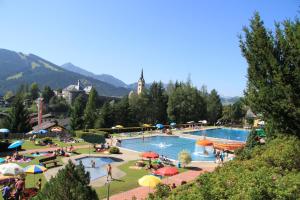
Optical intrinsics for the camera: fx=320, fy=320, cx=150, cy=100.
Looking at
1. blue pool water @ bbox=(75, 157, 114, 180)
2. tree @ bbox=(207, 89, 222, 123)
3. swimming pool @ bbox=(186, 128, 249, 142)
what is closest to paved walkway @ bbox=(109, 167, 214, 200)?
blue pool water @ bbox=(75, 157, 114, 180)

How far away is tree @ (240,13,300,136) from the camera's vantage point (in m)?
15.6

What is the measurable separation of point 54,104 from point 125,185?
107m

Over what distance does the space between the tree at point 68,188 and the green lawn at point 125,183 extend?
8.35 metres

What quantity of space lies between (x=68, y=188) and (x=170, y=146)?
35.4m

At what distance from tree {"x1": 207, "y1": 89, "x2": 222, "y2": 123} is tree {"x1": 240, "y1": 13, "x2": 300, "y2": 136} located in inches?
2592

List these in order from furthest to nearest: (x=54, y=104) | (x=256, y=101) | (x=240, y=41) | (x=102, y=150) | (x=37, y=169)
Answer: (x=54, y=104), (x=102, y=150), (x=37, y=169), (x=240, y=41), (x=256, y=101)

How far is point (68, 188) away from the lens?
1136 centimetres

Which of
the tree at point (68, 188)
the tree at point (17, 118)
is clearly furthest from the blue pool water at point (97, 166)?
the tree at point (17, 118)

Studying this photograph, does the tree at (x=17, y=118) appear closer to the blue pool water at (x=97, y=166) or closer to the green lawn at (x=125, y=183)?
the blue pool water at (x=97, y=166)

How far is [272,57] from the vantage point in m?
16.0

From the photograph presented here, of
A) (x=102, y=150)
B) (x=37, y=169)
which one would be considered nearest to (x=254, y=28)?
(x=37, y=169)

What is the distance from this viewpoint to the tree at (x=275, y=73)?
51.3 ft

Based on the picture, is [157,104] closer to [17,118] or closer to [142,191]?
[17,118]

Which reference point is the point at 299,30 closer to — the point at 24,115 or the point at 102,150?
the point at 102,150
